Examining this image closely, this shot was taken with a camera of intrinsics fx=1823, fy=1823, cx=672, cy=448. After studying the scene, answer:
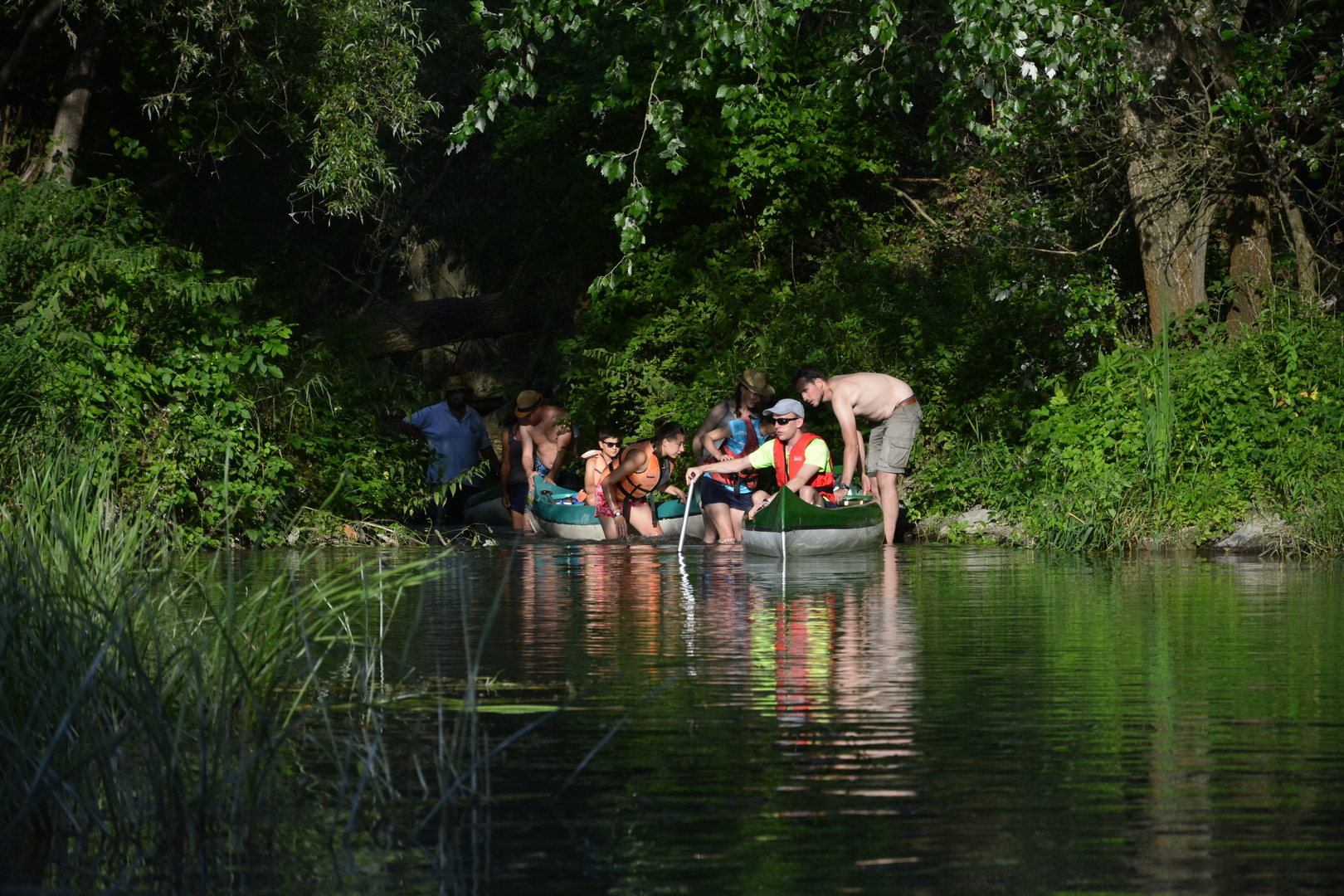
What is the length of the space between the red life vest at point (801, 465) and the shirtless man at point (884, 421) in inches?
25.0

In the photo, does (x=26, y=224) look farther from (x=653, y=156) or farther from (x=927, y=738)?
(x=927, y=738)

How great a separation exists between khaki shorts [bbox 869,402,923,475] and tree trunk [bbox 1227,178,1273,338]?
3217 mm

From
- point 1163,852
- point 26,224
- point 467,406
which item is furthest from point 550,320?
point 1163,852

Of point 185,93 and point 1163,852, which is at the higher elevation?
point 185,93

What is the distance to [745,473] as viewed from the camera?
18.7 metres

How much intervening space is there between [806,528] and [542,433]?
236 inches

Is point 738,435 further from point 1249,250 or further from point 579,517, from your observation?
point 1249,250

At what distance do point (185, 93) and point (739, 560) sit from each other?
717 centimetres

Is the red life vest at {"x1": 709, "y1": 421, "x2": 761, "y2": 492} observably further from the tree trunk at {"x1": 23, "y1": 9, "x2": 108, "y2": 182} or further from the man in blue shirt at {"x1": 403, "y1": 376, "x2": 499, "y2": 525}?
the tree trunk at {"x1": 23, "y1": 9, "x2": 108, "y2": 182}

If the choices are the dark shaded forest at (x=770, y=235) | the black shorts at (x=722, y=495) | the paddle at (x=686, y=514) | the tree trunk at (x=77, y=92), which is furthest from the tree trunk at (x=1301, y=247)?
the tree trunk at (x=77, y=92)

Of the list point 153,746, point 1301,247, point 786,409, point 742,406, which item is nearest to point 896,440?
point 742,406

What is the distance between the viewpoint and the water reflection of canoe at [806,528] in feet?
50.6

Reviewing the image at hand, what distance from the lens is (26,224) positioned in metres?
16.5

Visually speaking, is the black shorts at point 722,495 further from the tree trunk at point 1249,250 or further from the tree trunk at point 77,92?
the tree trunk at point 77,92
